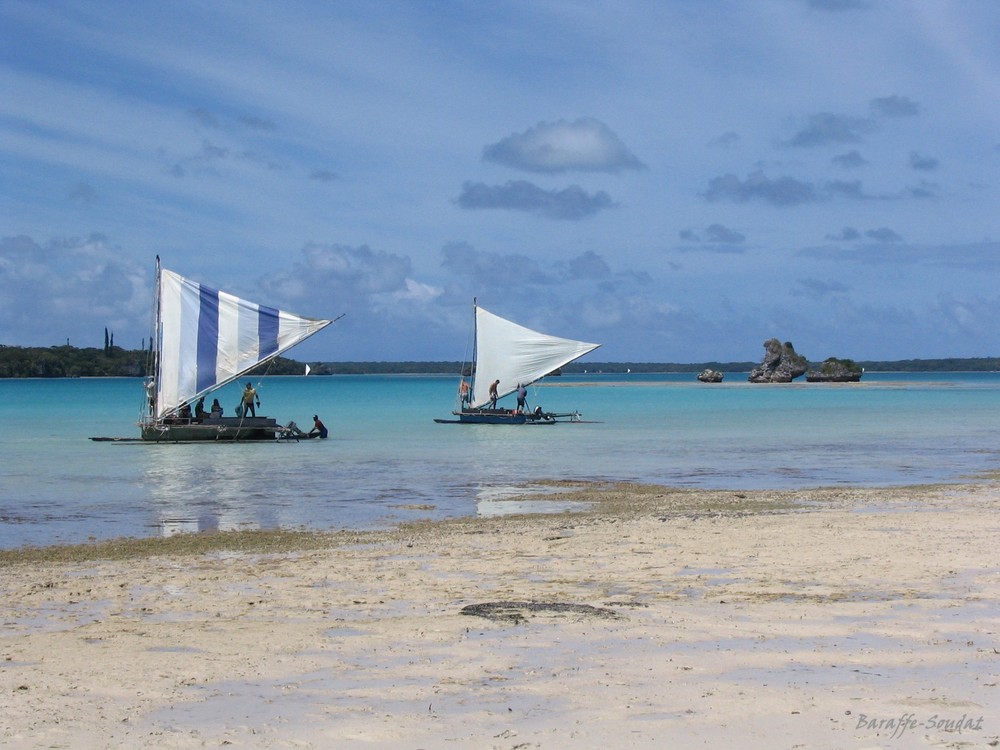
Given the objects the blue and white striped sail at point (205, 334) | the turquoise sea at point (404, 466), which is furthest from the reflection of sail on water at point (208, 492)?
the blue and white striped sail at point (205, 334)

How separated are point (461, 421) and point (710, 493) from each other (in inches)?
A: 1068

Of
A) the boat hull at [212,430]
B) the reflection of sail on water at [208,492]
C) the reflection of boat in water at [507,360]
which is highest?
the reflection of boat in water at [507,360]

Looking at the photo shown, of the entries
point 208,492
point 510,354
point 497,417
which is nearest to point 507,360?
point 510,354

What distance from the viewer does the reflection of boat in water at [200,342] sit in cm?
3431

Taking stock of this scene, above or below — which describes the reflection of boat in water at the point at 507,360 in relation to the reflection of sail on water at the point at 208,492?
above

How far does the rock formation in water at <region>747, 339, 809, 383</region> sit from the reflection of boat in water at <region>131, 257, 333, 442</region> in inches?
4368

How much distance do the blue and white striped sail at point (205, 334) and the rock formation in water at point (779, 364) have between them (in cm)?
11166

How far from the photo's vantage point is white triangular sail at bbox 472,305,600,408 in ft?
154

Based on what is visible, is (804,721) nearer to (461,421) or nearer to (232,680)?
(232,680)

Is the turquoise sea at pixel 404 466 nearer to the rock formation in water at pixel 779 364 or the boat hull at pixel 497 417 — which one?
the boat hull at pixel 497 417

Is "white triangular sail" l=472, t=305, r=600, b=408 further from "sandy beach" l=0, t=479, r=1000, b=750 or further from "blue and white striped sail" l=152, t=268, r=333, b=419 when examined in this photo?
"sandy beach" l=0, t=479, r=1000, b=750

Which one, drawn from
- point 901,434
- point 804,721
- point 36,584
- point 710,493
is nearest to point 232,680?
point 804,721

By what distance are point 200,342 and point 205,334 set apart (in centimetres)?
28

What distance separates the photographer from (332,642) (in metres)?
8.65
